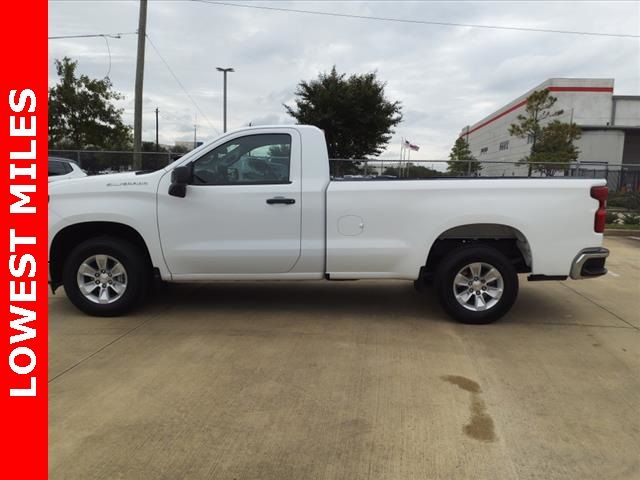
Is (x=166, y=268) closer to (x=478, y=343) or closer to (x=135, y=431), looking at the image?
(x=135, y=431)

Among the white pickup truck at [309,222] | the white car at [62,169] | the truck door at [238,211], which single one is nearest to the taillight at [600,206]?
the white pickup truck at [309,222]

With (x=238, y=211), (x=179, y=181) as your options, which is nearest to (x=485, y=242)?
(x=238, y=211)

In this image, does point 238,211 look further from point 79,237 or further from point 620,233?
point 620,233

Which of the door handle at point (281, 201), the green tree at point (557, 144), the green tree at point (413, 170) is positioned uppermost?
the green tree at point (557, 144)

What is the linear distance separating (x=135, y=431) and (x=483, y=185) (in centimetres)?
385

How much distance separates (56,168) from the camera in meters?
12.6

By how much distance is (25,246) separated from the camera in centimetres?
324

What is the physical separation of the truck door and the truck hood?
0.15m

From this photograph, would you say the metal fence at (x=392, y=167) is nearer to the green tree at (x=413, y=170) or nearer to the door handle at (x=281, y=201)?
the green tree at (x=413, y=170)

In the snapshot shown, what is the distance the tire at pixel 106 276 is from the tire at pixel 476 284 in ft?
10.4

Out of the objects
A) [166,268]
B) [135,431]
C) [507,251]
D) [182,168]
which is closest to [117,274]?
[166,268]

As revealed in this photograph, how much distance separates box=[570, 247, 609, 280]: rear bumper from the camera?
5.16m

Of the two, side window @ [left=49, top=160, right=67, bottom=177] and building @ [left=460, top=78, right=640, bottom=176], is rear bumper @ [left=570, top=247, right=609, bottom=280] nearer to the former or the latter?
side window @ [left=49, top=160, right=67, bottom=177]

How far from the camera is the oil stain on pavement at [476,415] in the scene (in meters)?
3.17
